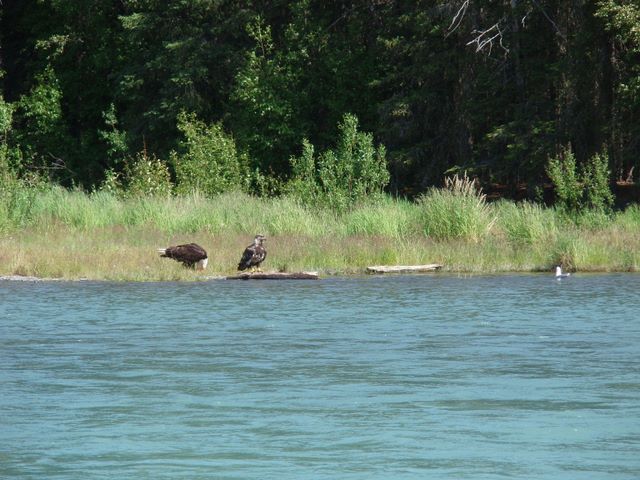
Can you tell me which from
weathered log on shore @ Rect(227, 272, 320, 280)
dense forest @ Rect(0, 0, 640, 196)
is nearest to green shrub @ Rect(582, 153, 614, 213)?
dense forest @ Rect(0, 0, 640, 196)

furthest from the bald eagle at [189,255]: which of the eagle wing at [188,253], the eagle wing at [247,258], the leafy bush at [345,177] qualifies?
the leafy bush at [345,177]

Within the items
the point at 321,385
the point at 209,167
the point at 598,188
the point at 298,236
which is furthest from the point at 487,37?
the point at 321,385

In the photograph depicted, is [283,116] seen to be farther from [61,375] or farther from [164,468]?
[164,468]

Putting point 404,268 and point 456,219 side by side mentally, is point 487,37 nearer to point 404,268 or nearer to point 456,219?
point 456,219

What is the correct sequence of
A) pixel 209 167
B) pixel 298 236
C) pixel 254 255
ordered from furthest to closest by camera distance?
pixel 209 167 → pixel 298 236 → pixel 254 255

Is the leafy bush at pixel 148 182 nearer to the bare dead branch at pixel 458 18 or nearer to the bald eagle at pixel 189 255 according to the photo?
the bald eagle at pixel 189 255

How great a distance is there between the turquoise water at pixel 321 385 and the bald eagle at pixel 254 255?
2604 millimetres

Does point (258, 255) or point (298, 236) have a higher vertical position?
point (298, 236)

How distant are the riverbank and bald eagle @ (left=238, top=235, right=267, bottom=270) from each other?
61cm

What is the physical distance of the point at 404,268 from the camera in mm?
25953

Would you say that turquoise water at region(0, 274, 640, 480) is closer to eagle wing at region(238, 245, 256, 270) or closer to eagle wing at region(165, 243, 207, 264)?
eagle wing at region(238, 245, 256, 270)

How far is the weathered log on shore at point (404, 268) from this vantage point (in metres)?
25.8

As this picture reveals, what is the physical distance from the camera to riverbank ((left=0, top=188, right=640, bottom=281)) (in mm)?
25812

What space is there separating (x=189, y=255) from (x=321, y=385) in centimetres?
1200
